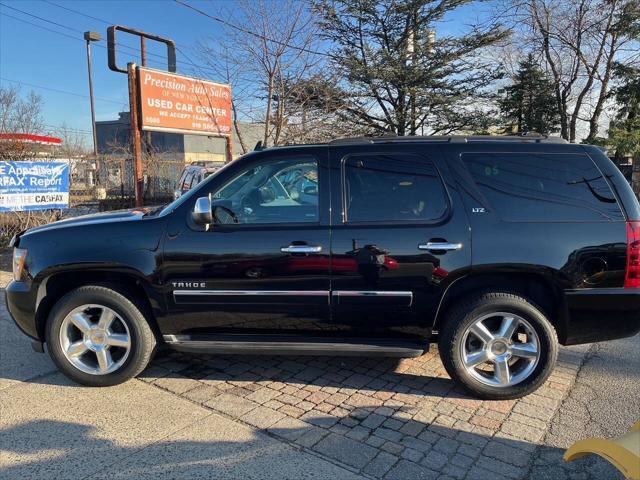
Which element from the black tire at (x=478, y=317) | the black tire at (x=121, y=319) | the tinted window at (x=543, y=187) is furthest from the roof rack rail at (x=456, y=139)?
the black tire at (x=121, y=319)

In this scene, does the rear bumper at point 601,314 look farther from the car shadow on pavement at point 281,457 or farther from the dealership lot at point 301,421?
the car shadow on pavement at point 281,457

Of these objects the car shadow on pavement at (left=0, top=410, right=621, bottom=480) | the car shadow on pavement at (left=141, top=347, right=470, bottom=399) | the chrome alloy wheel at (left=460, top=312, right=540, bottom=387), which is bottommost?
the car shadow on pavement at (left=0, top=410, right=621, bottom=480)

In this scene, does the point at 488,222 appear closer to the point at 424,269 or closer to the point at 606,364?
the point at 424,269

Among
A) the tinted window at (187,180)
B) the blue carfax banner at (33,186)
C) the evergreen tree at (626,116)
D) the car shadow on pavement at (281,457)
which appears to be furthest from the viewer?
the evergreen tree at (626,116)

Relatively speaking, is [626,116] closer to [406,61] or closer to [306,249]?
[406,61]

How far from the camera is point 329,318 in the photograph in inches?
144

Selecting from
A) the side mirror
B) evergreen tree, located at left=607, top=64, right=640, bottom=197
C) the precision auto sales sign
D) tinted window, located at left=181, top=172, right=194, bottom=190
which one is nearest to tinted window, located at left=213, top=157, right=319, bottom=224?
the side mirror

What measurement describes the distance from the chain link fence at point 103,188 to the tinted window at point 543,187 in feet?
27.7

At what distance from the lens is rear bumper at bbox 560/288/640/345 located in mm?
3422

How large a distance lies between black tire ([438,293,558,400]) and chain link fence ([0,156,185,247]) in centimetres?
833

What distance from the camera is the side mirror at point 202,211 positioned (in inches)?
139

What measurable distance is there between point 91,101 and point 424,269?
3559cm

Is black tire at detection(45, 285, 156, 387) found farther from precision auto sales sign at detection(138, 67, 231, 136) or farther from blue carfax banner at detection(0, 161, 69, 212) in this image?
precision auto sales sign at detection(138, 67, 231, 136)

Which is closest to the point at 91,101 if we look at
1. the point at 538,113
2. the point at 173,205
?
the point at 538,113
